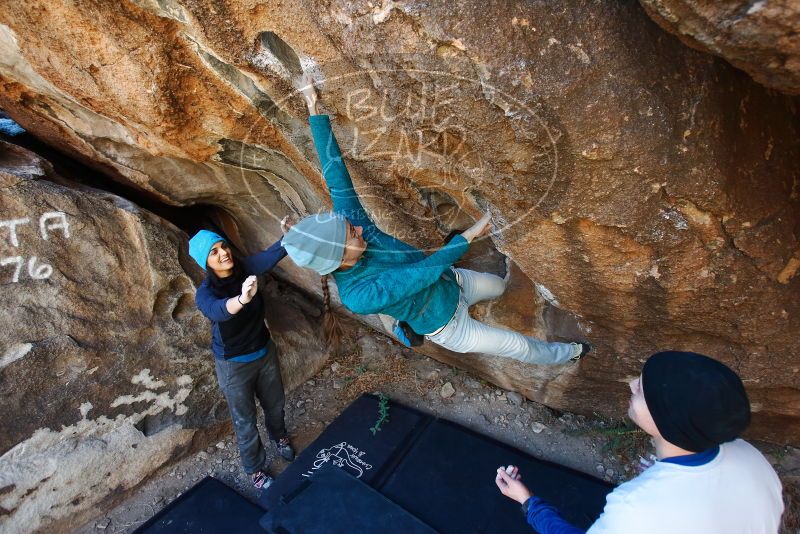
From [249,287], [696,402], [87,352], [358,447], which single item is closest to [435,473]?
[358,447]

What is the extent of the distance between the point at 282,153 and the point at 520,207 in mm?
1750

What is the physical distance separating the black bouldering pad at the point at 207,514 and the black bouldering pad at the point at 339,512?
0.76 feet

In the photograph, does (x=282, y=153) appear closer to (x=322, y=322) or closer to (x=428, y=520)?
(x=322, y=322)

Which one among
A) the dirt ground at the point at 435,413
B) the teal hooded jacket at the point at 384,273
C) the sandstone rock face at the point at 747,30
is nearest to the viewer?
the sandstone rock face at the point at 747,30

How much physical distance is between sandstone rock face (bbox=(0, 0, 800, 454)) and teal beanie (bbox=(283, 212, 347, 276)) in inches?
23.4

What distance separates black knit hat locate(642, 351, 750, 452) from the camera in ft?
4.26

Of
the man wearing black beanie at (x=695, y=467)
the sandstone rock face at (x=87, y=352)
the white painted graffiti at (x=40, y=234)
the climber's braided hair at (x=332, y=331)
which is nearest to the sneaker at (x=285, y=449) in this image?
the sandstone rock face at (x=87, y=352)

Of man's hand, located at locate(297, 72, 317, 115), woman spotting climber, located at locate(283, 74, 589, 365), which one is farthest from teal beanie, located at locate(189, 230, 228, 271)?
man's hand, located at locate(297, 72, 317, 115)

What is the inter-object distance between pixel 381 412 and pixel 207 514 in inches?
52.1

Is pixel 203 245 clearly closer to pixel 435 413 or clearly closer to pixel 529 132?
pixel 529 132

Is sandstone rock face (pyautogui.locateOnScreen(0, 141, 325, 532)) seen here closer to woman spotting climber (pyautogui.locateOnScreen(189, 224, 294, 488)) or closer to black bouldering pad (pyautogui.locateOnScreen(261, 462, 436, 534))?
woman spotting climber (pyautogui.locateOnScreen(189, 224, 294, 488))

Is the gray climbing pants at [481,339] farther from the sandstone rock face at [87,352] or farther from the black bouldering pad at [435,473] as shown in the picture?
the sandstone rock face at [87,352]

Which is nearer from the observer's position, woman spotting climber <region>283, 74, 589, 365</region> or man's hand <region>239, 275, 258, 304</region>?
woman spotting climber <region>283, 74, 589, 365</region>

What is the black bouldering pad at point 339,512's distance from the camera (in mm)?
2871
